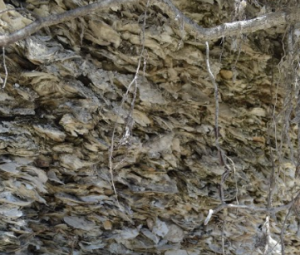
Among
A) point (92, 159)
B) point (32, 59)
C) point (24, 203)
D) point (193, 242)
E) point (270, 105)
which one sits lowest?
point (193, 242)

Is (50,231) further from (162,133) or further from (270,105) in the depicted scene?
(270,105)

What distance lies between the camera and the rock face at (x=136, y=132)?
1.55 metres

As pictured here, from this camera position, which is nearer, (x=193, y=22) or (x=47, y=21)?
(x=47, y=21)

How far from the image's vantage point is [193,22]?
141 centimetres

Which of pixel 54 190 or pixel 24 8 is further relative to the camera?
pixel 54 190

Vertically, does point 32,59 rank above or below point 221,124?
above

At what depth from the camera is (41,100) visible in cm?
161

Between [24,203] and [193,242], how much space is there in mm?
852

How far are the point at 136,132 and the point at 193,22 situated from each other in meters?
0.58

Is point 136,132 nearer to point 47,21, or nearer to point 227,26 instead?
point 227,26

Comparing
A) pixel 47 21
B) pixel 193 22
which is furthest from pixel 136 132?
pixel 47 21

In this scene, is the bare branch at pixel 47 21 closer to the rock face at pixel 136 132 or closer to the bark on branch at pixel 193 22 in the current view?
the bark on branch at pixel 193 22

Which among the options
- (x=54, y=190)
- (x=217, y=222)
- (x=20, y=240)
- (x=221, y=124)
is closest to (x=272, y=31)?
(x=221, y=124)

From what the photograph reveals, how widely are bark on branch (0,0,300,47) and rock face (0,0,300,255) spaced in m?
0.06
